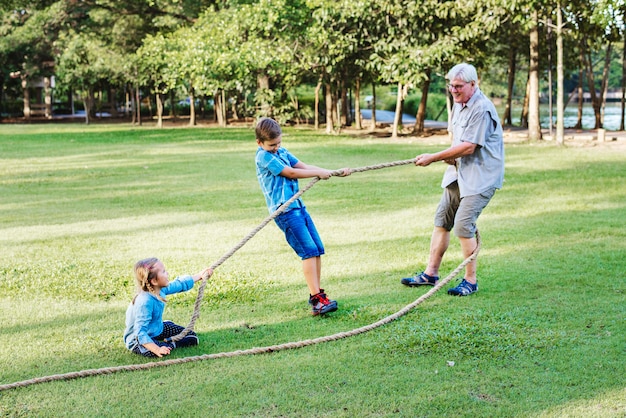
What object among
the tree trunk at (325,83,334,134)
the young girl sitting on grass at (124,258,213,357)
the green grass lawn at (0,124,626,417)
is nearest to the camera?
the green grass lawn at (0,124,626,417)

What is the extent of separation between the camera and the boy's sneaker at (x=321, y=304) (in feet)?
19.4

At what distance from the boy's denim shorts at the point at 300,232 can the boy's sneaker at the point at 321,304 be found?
1.09 ft

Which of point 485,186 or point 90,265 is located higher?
point 485,186

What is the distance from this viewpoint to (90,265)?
25.4 feet

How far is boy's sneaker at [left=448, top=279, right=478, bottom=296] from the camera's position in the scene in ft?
21.1

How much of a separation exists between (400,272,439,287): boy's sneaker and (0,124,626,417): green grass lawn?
4.9 inches

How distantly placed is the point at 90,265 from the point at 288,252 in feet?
7.04

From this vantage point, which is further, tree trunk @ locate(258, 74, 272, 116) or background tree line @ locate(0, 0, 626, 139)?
tree trunk @ locate(258, 74, 272, 116)

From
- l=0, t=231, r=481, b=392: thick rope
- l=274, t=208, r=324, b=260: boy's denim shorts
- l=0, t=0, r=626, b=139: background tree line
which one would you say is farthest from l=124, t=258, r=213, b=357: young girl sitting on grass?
l=0, t=0, r=626, b=139: background tree line

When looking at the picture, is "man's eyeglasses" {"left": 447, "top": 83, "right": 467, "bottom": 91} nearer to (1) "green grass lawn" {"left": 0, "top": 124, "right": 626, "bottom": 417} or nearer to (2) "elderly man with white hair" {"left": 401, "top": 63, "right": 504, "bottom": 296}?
(2) "elderly man with white hair" {"left": 401, "top": 63, "right": 504, "bottom": 296}

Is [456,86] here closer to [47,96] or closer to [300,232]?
[300,232]

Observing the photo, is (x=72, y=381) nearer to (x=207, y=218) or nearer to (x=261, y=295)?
(x=261, y=295)

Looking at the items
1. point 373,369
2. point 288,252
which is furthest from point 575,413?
point 288,252

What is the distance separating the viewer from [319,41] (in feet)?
74.9
